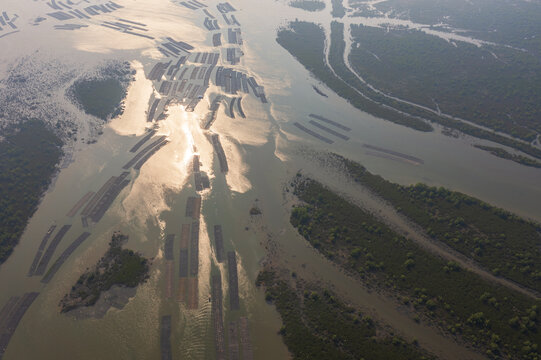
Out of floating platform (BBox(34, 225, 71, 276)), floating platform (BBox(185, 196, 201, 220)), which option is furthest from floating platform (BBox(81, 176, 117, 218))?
floating platform (BBox(185, 196, 201, 220))

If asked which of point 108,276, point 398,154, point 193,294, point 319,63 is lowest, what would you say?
point 108,276

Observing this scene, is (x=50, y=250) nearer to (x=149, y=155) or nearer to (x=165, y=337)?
(x=165, y=337)

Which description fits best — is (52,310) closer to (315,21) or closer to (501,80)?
(501,80)

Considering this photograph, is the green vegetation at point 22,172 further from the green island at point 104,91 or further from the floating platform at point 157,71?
the floating platform at point 157,71

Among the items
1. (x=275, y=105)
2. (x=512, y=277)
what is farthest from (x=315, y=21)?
(x=512, y=277)

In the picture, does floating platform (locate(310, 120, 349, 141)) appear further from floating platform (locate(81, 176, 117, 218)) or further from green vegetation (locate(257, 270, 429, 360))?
floating platform (locate(81, 176, 117, 218))

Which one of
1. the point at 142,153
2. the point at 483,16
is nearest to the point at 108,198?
the point at 142,153

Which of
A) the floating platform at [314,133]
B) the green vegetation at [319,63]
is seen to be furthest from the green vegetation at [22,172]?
the green vegetation at [319,63]
